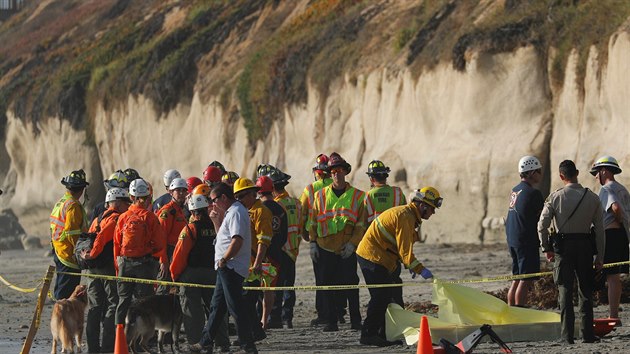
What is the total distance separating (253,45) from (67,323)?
1202 inches

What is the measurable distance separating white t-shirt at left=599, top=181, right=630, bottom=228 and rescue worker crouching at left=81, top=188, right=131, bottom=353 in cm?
515

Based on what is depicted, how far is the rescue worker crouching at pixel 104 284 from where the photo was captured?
16.0 metres

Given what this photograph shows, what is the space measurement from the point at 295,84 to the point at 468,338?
26482mm

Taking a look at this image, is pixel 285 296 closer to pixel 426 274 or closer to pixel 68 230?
pixel 68 230

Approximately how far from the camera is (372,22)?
38.8 m

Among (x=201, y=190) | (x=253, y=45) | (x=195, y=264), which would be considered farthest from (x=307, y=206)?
(x=253, y=45)

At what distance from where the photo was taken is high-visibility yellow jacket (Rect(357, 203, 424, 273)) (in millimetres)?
15031

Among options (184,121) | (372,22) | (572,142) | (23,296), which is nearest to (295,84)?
(372,22)

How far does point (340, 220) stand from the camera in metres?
18.0

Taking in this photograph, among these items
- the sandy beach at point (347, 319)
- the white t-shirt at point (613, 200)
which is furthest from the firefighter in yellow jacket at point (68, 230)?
the white t-shirt at point (613, 200)

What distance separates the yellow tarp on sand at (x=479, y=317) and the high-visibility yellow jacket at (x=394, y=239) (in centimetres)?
46

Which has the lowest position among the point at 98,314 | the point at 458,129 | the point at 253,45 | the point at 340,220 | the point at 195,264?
the point at 98,314

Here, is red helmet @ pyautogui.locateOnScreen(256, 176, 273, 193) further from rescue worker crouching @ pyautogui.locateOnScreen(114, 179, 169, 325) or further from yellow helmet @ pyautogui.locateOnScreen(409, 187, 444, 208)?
yellow helmet @ pyautogui.locateOnScreen(409, 187, 444, 208)

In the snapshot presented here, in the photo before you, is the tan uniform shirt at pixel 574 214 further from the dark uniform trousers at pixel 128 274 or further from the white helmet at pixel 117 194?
the white helmet at pixel 117 194
